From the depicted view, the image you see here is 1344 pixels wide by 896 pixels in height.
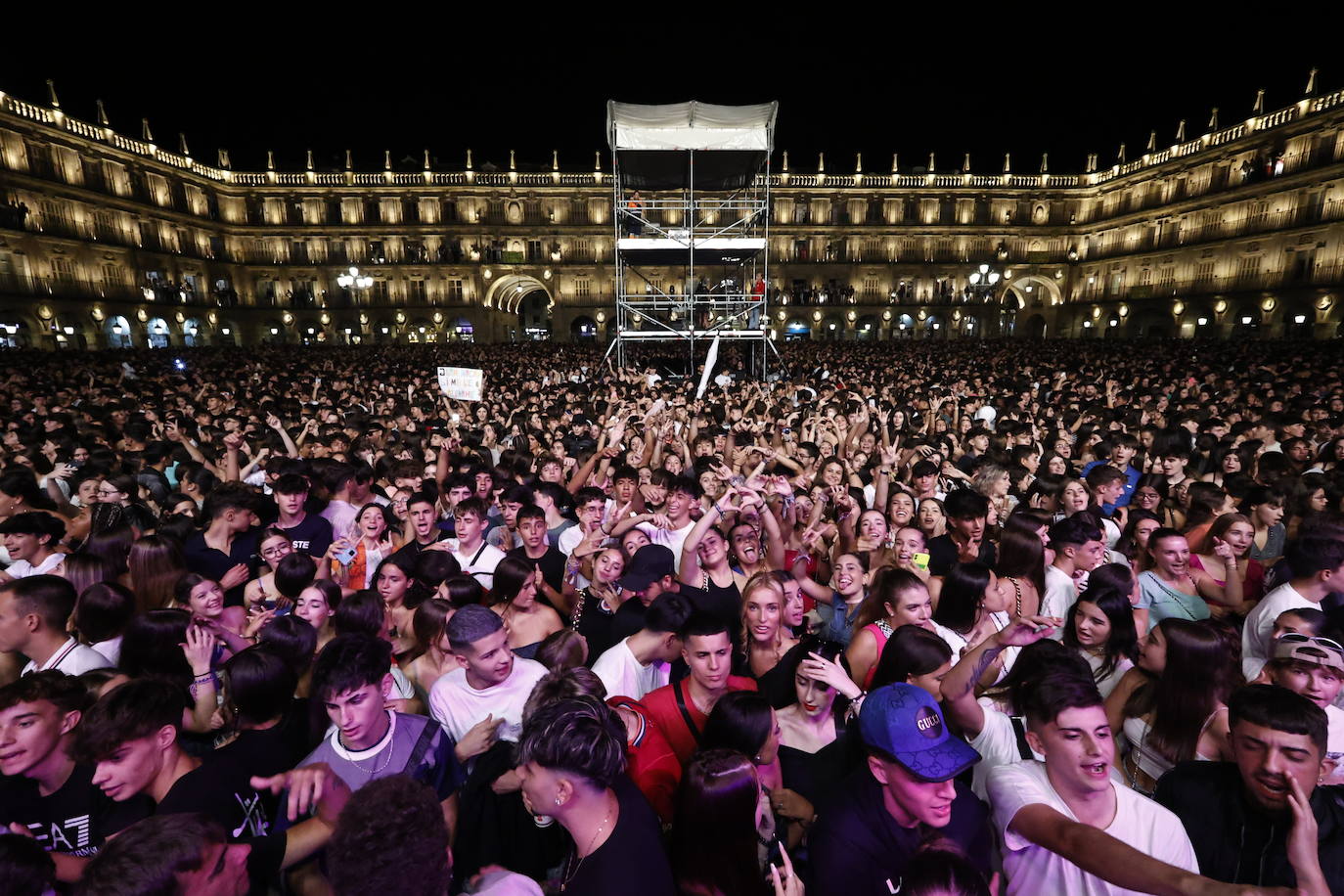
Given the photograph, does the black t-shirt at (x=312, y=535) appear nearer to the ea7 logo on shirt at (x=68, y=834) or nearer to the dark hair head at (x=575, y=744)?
the ea7 logo on shirt at (x=68, y=834)

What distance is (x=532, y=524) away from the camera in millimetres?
4871

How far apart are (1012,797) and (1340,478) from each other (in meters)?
6.19

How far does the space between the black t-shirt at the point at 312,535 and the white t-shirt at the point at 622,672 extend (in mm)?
3270

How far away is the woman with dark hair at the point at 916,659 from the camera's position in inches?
114

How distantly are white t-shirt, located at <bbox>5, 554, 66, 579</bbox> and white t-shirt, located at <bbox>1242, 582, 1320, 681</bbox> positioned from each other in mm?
7535

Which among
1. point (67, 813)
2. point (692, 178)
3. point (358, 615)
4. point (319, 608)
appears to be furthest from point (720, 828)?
point (692, 178)

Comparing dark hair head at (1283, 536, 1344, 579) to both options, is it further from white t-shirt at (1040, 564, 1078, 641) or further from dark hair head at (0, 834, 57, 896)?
dark hair head at (0, 834, 57, 896)

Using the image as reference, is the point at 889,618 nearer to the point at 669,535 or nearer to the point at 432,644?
the point at 669,535

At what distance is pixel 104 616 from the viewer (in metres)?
3.53

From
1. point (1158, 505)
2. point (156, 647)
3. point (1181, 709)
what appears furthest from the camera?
point (1158, 505)

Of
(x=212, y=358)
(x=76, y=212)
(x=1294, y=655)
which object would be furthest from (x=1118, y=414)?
(x=76, y=212)

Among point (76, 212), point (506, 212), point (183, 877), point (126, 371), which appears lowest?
point (183, 877)

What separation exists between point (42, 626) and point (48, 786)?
49.1 inches

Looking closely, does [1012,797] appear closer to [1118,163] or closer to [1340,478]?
[1340,478]
